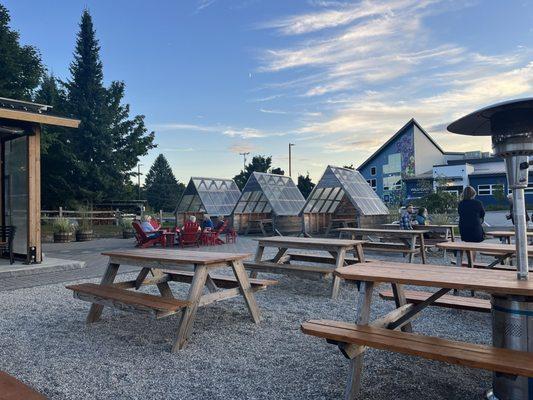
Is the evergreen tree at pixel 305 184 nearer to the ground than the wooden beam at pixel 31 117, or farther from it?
farther from it

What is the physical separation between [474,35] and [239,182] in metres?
39.1

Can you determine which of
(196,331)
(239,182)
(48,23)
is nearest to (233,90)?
(48,23)

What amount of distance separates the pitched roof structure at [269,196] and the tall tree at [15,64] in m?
14.1

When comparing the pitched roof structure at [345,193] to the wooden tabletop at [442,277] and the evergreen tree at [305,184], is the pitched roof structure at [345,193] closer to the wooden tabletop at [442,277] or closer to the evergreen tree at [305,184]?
the wooden tabletop at [442,277]

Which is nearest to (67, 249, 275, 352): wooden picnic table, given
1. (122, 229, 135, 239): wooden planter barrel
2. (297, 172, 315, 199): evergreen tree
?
(122, 229, 135, 239): wooden planter barrel

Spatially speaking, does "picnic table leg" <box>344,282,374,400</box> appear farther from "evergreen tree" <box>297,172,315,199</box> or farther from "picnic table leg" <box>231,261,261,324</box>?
"evergreen tree" <box>297,172,315,199</box>

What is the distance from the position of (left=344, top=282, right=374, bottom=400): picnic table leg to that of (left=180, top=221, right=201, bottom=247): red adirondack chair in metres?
11.2

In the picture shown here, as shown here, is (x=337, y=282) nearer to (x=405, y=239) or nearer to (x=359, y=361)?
(x=359, y=361)

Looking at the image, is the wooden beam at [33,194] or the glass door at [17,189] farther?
the glass door at [17,189]

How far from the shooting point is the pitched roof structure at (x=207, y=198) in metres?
19.7

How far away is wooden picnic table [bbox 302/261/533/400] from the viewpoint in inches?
87.7

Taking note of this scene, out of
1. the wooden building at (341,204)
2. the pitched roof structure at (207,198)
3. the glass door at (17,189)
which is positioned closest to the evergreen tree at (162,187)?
the pitched roof structure at (207,198)

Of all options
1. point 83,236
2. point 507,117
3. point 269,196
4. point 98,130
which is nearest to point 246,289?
point 507,117

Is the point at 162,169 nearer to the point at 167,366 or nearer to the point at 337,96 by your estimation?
the point at 337,96
